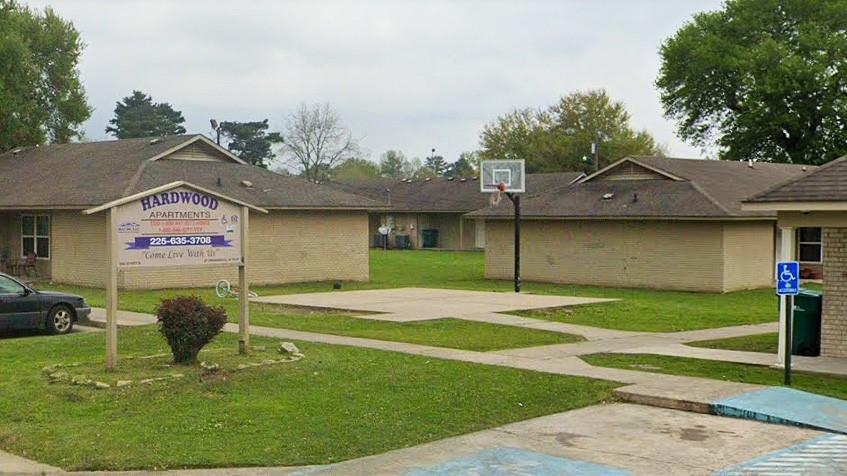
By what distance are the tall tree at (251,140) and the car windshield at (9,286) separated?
77.7 m

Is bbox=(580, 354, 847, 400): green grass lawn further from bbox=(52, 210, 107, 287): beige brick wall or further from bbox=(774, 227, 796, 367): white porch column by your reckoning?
bbox=(52, 210, 107, 287): beige brick wall

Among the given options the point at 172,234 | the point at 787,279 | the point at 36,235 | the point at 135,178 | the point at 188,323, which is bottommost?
the point at 188,323

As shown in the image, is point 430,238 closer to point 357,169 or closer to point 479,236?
point 479,236

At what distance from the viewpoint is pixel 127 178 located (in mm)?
31234

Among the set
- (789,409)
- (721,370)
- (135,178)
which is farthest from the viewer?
(135,178)

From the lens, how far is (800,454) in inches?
374

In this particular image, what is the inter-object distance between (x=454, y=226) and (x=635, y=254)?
29.9 meters

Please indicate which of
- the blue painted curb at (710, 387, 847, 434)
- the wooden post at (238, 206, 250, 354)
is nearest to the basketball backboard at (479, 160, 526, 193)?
the wooden post at (238, 206, 250, 354)

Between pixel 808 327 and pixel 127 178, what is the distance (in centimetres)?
2165

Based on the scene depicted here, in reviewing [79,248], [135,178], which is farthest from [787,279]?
[79,248]

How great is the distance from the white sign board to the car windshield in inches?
242

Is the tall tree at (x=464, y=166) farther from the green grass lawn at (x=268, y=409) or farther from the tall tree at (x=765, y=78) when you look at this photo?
the green grass lawn at (x=268, y=409)

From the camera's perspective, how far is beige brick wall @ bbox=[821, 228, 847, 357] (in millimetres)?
15656

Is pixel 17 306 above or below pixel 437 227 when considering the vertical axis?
below
